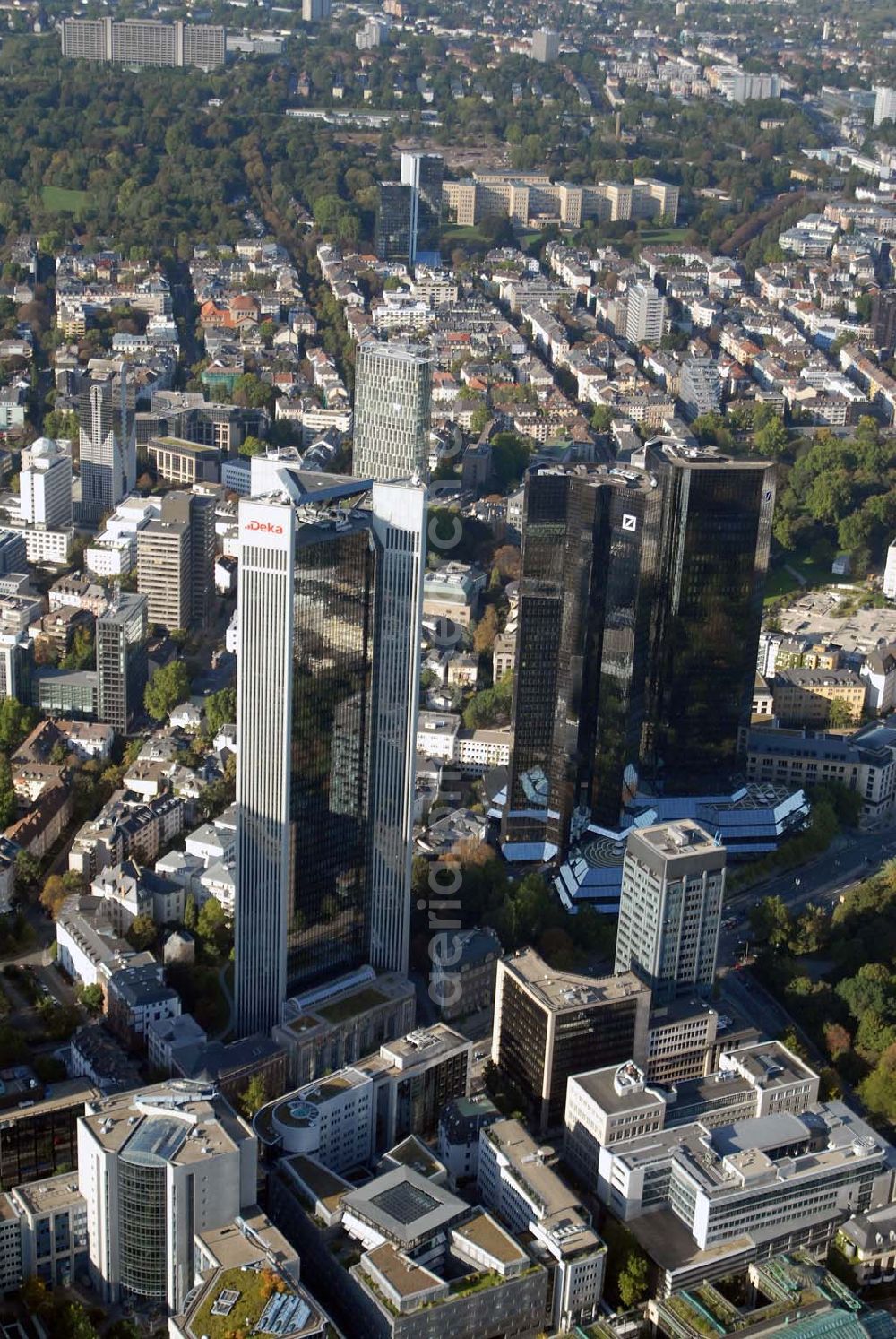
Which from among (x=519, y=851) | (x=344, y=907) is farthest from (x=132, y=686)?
(x=344, y=907)

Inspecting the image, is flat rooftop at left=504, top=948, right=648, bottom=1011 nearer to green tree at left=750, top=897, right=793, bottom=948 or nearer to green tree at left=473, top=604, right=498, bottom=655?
green tree at left=750, top=897, right=793, bottom=948

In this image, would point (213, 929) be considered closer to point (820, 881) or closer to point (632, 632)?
point (632, 632)

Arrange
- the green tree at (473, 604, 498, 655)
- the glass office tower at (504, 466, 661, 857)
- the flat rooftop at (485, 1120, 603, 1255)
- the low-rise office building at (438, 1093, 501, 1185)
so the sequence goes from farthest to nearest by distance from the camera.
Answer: the green tree at (473, 604, 498, 655)
the glass office tower at (504, 466, 661, 857)
the low-rise office building at (438, 1093, 501, 1185)
the flat rooftop at (485, 1120, 603, 1255)

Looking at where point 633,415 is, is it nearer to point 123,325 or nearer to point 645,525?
point 123,325

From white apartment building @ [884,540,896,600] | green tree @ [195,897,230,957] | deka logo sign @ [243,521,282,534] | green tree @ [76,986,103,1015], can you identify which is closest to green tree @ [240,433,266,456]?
white apartment building @ [884,540,896,600]

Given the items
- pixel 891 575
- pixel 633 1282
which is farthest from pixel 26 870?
pixel 891 575

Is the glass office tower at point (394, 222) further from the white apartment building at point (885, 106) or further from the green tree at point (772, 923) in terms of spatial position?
the green tree at point (772, 923)
